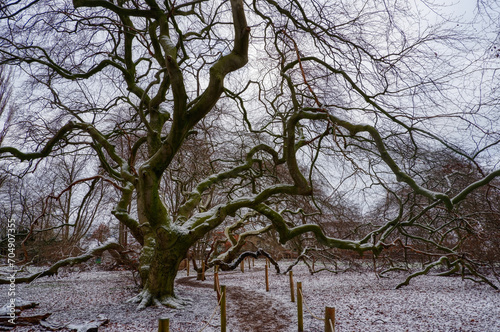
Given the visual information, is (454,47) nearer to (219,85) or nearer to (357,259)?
(219,85)

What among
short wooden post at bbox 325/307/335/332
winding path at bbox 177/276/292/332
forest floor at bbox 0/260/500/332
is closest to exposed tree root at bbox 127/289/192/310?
forest floor at bbox 0/260/500/332

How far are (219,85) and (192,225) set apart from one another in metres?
3.56

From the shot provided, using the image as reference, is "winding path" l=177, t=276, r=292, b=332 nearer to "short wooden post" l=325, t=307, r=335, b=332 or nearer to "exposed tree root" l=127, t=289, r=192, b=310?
"exposed tree root" l=127, t=289, r=192, b=310

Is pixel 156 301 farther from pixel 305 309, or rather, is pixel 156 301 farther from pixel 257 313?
pixel 305 309

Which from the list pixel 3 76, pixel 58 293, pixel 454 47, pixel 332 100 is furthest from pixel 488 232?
pixel 3 76

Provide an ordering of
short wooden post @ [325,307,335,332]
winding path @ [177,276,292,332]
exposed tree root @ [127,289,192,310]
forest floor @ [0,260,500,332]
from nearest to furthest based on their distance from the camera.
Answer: short wooden post @ [325,307,335,332]
forest floor @ [0,260,500,332]
winding path @ [177,276,292,332]
exposed tree root @ [127,289,192,310]

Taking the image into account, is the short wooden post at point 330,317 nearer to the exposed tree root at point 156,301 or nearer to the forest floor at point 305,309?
the forest floor at point 305,309

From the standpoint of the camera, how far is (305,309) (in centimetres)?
656

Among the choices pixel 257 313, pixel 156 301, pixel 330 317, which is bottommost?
pixel 257 313

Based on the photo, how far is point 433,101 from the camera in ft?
15.1

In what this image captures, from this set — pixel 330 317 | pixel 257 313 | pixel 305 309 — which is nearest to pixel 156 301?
pixel 257 313

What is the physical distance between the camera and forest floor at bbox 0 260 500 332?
523 cm

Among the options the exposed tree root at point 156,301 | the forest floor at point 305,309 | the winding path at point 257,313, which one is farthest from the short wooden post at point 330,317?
the exposed tree root at point 156,301

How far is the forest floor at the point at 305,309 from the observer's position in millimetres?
5227
